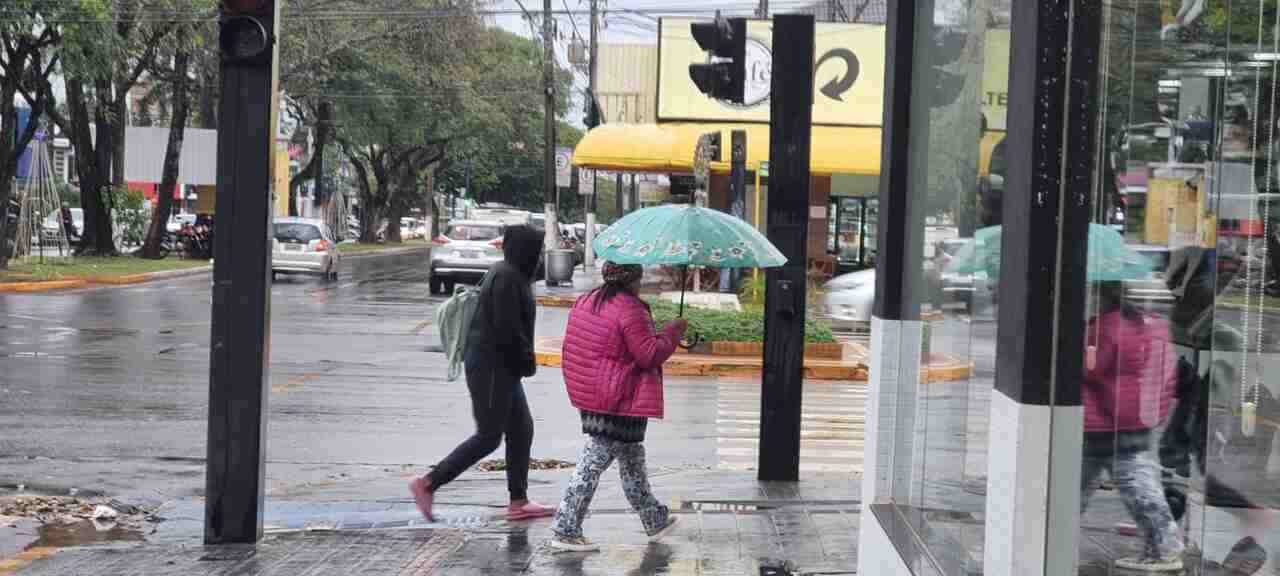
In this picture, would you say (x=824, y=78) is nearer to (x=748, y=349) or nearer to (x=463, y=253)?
(x=463, y=253)

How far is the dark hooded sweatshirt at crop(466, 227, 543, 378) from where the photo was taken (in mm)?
9297

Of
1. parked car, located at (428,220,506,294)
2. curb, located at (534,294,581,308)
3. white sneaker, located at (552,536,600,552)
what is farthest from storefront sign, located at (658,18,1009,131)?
white sneaker, located at (552,536,600,552)

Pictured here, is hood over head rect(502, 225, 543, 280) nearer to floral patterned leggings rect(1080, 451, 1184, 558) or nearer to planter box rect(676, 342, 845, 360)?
floral patterned leggings rect(1080, 451, 1184, 558)

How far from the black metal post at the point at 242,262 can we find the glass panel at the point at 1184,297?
5.12m

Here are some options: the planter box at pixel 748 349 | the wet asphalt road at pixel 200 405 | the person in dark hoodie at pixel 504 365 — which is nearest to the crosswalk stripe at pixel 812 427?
the wet asphalt road at pixel 200 405

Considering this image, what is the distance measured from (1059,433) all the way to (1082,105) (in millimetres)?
905

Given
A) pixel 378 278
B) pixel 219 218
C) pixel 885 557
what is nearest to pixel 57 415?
pixel 219 218

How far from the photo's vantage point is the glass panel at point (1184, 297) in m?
3.69

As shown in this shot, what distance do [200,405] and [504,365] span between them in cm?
630

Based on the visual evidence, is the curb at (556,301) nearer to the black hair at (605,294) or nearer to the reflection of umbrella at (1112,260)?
the black hair at (605,294)

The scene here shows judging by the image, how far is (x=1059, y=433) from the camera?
4.38m

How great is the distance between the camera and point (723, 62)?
12438mm

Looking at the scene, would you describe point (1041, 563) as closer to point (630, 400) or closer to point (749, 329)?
point (630, 400)

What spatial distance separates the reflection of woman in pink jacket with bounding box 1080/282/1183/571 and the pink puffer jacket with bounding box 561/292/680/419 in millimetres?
4053
